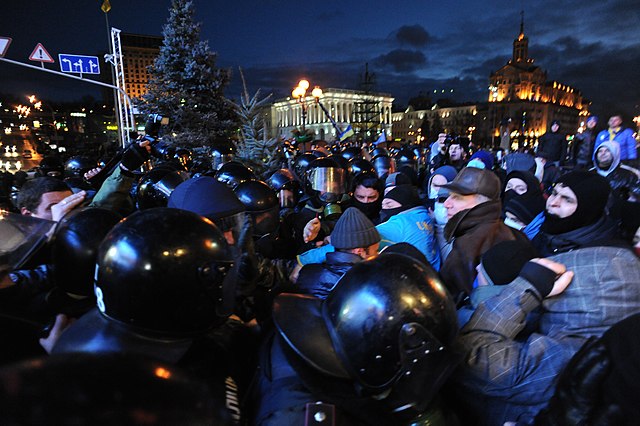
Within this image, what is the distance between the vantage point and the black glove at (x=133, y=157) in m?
4.54

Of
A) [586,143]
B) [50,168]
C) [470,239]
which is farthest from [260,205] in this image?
[586,143]

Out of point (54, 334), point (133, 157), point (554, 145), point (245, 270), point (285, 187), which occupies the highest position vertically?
point (554, 145)

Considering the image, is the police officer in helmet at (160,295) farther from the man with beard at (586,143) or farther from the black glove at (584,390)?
the man with beard at (586,143)

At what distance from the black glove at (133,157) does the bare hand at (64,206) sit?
132cm

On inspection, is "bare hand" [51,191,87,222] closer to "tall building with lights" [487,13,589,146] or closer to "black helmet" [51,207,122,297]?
"black helmet" [51,207,122,297]

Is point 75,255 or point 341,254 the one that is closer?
point 75,255

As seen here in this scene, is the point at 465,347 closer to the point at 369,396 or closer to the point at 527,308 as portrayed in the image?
the point at 527,308

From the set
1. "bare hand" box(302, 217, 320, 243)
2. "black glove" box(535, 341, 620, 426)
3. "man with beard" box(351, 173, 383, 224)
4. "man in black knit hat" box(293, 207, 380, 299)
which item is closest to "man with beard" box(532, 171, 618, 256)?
"man in black knit hat" box(293, 207, 380, 299)

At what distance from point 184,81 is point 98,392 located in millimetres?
16506

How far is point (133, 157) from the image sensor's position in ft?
15.0

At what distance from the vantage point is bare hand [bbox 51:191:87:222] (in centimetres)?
316

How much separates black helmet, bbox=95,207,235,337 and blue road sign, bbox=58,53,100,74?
14394mm

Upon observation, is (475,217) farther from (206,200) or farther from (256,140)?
(256,140)

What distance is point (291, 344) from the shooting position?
151cm
